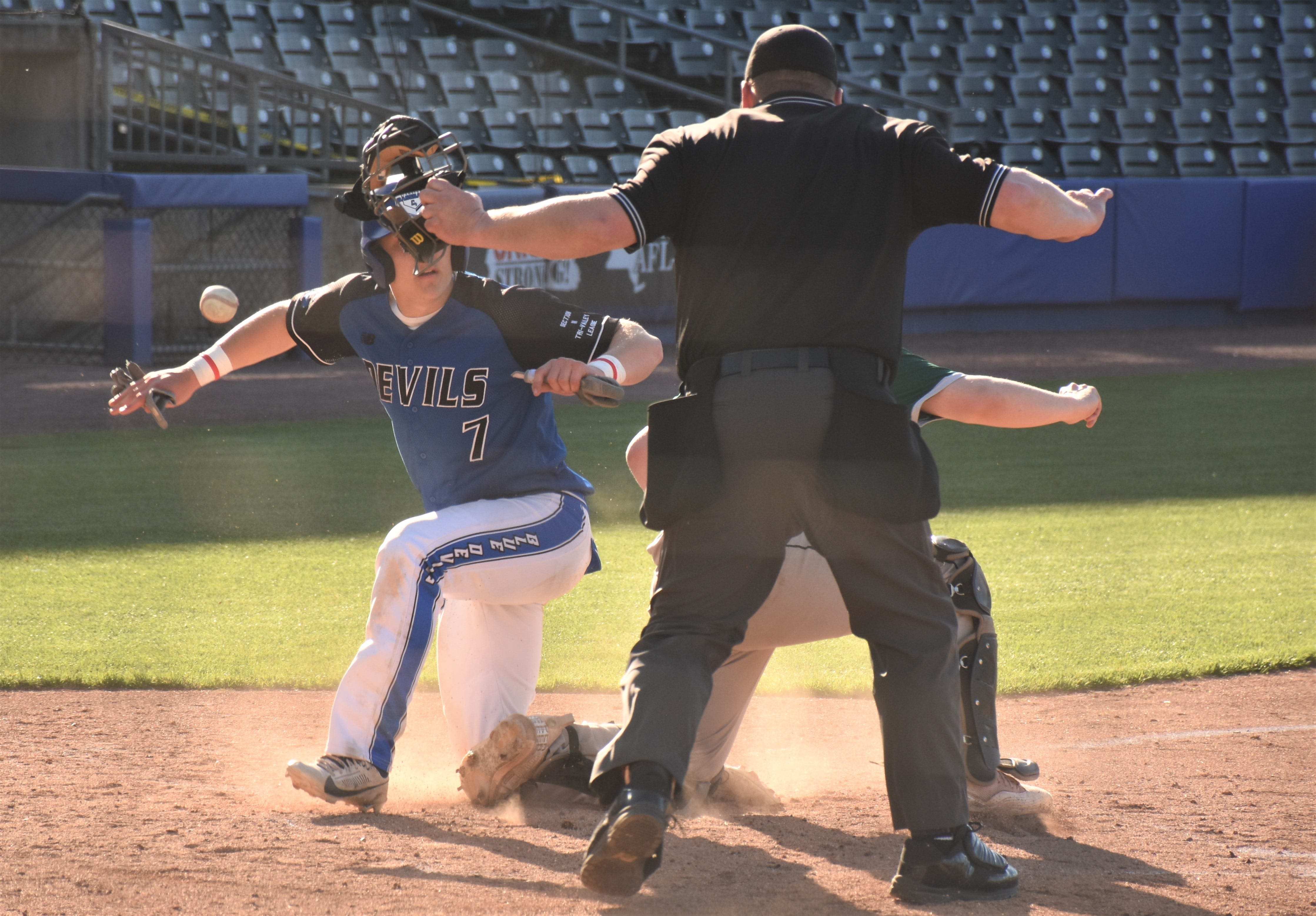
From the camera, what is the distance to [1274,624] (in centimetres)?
547

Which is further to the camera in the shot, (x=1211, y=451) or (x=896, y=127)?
(x=1211, y=451)

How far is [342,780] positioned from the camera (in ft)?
10.2

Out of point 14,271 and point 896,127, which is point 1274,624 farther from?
point 14,271

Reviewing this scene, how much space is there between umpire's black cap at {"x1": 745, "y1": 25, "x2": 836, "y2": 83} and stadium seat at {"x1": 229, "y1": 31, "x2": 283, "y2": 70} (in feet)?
46.5

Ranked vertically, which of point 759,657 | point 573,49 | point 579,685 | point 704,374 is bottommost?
point 579,685

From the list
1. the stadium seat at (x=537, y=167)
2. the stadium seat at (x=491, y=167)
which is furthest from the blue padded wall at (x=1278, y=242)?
the stadium seat at (x=491, y=167)

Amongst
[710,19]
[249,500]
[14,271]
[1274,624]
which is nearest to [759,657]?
[1274,624]

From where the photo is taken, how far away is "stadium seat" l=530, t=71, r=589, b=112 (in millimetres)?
17609

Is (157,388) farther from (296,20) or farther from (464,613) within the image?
(296,20)

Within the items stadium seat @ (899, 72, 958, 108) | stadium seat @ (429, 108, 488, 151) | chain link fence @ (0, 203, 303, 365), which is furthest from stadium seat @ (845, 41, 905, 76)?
chain link fence @ (0, 203, 303, 365)

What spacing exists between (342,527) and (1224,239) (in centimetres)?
1427

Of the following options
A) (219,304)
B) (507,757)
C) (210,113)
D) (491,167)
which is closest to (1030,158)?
(491,167)

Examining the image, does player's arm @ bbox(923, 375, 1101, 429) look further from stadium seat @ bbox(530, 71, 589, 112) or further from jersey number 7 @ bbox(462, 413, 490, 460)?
Result: stadium seat @ bbox(530, 71, 589, 112)

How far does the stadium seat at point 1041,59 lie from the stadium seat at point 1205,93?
55.8 inches
